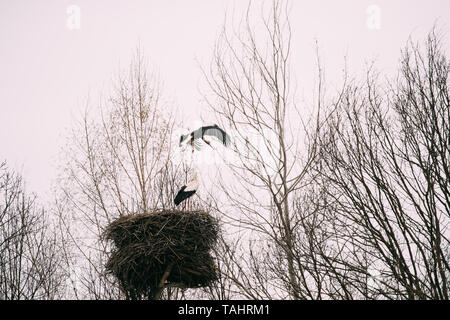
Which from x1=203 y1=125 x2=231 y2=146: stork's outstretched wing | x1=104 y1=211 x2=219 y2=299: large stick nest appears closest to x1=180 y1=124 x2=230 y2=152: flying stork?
x1=203 y1=125 x2=231 y2=146: stork's outstretched wing

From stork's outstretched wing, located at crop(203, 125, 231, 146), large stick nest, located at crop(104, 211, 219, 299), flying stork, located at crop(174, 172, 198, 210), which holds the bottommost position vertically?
large stick nest, located at crop(104, 211, 219, 299)

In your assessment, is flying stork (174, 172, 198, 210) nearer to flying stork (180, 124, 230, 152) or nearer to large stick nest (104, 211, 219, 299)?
large stick nest (104, 211, 219, 299)

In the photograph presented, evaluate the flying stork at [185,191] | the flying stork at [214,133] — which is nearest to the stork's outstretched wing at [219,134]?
the flying stork at [214,133]

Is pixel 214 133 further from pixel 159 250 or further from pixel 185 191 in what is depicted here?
pixel 159 250

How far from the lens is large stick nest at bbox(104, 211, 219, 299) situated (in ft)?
18.6

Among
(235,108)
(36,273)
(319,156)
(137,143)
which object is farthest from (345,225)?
(36,273)

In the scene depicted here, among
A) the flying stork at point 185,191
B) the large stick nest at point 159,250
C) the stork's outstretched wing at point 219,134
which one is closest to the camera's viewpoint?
the stork's outstretched wing at point 219,134

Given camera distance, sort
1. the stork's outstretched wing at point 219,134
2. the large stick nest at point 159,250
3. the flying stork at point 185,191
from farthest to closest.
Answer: the flying stork at point 185,191 < the large stick nest at point 159,250 < the stork's outstretched wing at point 219,134

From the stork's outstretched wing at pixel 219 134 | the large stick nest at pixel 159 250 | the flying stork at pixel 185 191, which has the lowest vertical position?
the large stick nest at pixel 159 250

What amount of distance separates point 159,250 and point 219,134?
1.78 metres

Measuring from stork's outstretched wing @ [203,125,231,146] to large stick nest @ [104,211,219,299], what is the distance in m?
1.11

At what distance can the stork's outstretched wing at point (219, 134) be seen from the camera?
5543 millimetres

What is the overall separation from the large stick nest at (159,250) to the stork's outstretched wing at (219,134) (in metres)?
1.11

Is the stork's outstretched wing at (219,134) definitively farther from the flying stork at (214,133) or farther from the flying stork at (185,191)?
the flying stork at (185,191)
